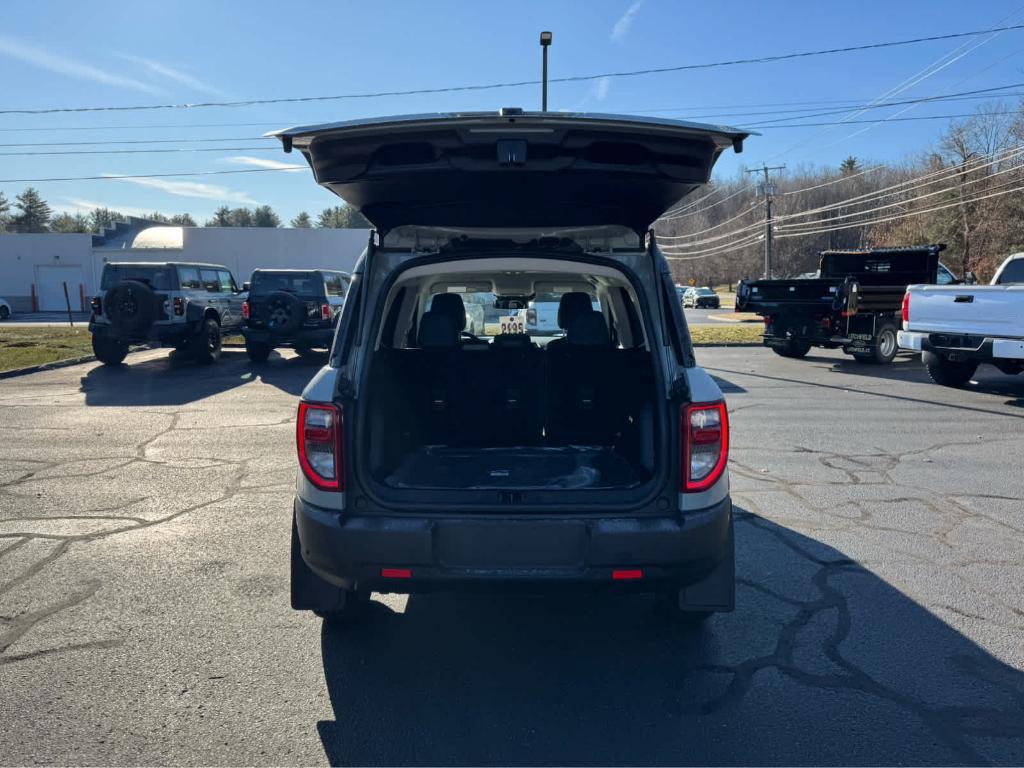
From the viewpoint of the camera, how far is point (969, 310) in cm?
1037

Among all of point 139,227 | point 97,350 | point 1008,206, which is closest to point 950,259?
point 1008,206

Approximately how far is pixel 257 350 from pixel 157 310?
Result: 2031mm

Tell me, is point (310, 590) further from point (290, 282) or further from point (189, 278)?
point (189, 278)

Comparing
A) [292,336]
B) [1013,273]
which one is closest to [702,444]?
[1013,273]

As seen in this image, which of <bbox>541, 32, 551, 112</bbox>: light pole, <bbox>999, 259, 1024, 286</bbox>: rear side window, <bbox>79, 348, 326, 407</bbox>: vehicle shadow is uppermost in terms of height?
<bbox>541, 32, 551, 112</bbox>: light pole

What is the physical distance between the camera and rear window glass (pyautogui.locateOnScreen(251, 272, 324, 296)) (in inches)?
616

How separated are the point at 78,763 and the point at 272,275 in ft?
46.5

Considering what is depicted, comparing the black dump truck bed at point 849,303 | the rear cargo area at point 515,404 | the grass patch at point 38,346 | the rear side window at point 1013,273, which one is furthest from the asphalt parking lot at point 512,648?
the grass patch at point 38,346

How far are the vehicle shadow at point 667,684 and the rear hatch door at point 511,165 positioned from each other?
1.73 meters

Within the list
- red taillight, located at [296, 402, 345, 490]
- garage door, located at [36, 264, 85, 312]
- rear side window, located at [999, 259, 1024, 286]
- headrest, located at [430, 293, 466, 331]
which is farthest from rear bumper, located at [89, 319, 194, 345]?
garage door, located at [36, 264, 85, 312]

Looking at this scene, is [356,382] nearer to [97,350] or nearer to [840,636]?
[840,636]

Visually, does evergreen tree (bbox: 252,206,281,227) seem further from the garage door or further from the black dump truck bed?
the black dump truck bed

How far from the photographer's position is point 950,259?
153 ft

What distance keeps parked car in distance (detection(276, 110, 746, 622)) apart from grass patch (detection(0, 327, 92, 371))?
43.5 feet
